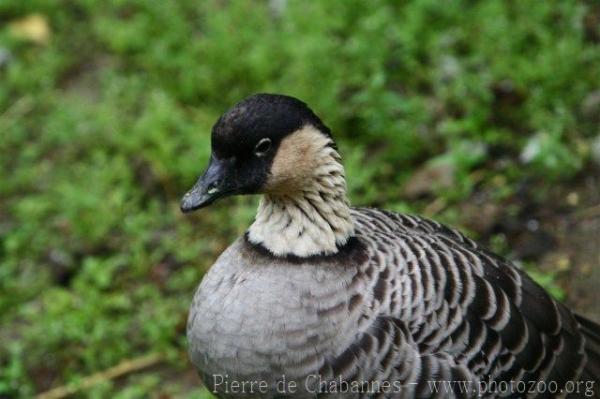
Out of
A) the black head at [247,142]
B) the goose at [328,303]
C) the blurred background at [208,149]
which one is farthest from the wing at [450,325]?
the blurred background at [208,149]

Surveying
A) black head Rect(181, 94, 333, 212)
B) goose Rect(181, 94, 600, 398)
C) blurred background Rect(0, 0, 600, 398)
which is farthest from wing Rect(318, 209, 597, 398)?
blurred background Rect(0, 0, 600, 398)

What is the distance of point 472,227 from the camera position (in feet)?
15.9

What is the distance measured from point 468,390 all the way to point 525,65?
272cm

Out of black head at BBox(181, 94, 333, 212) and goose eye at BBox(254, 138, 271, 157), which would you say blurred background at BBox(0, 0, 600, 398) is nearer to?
black head at BBox(181, 94, 333, 212)

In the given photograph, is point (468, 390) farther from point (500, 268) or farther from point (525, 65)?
point (525, 65)

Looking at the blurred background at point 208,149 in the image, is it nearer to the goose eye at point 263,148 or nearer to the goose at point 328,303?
the goose at point 328,303

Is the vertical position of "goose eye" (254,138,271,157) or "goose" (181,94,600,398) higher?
"goose eye" (254,138,271,157)

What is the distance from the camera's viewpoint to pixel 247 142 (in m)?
3.05

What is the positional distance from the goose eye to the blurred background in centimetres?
164

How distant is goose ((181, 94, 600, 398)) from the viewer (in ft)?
9.98

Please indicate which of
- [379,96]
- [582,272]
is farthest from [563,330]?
[379,96]

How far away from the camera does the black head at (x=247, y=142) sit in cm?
302

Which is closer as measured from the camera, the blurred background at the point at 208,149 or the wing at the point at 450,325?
the wing at the point at 450,325

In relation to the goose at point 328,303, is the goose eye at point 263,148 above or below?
above
